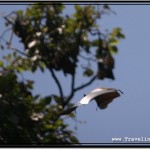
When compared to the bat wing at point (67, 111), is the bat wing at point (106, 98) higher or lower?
higher

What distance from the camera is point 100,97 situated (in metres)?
1.22

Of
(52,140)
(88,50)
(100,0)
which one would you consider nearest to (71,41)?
(88,50)

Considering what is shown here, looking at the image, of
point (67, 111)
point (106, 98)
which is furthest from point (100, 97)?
point (67, 111)

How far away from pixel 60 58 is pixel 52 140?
332 mm

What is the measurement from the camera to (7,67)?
4.00 feet

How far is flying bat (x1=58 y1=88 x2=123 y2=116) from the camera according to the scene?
1.20 meters

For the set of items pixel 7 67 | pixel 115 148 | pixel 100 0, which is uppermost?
pixel 100 0

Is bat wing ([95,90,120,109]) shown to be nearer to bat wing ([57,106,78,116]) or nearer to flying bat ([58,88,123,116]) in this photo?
flying bat ([58,88,123,116])

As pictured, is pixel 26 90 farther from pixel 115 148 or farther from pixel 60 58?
pixel 115 148

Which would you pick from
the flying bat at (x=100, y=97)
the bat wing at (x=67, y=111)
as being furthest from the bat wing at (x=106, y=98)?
the bat wing at (x=67, y=111)

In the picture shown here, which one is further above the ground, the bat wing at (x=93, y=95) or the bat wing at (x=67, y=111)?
the bat wing at (x=93, y=95)

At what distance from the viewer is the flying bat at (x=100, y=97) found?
3.95 feet

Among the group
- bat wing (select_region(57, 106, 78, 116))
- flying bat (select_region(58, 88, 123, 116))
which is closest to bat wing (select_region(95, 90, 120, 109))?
flying bat (select_region(58, 88, 123, 116))

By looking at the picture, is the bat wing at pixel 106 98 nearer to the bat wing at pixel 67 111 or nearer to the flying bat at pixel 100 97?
the flying bat at pixel 100 97
